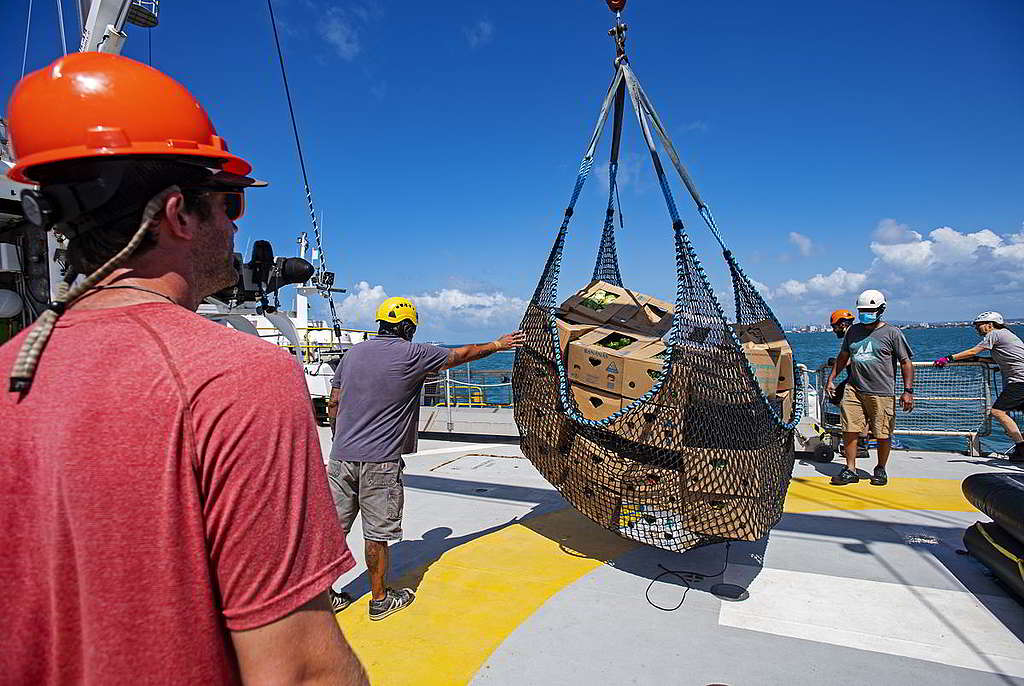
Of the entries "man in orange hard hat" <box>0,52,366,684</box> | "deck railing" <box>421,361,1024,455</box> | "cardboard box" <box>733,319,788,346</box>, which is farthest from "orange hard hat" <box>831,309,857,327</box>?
"man in orange hard hat" <box>0,52,366,684</box>

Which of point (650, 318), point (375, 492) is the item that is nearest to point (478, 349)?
point (375, 492)

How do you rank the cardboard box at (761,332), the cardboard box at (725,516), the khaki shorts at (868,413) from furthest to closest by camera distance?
1. the khaki shorts at (868,413)
2. the cardboard box at (761,332)
3. the cardboard box at (725,516)

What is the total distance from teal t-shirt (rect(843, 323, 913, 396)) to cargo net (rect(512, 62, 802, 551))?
292 cm

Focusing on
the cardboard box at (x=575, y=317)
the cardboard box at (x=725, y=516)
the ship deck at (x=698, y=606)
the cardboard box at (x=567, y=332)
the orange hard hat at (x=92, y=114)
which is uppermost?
the orange hard hat at (x=92, y=114)

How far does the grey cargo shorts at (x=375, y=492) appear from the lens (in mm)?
3709

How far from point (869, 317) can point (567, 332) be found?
422 cm

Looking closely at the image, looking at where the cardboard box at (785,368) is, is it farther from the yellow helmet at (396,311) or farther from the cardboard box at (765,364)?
the yellow helmet at (396,311)

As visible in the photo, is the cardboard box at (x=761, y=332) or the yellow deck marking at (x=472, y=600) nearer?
the yellow deck marking at (x=472, y=600)

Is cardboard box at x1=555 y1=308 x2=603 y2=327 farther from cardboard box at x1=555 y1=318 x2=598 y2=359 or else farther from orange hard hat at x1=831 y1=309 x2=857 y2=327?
orange hard hat at x1=831 y1=309 x2=857 y2=327

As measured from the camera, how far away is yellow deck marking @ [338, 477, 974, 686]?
123 inches

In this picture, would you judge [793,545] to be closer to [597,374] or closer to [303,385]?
[597,374]

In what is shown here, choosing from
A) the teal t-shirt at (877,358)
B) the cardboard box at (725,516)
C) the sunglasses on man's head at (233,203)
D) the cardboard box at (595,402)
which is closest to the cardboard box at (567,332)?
the cardboard box at (595,402)

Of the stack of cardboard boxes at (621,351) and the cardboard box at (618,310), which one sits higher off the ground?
the cardboard box at (618,310)

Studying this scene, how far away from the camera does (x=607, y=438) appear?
12.6 feet
